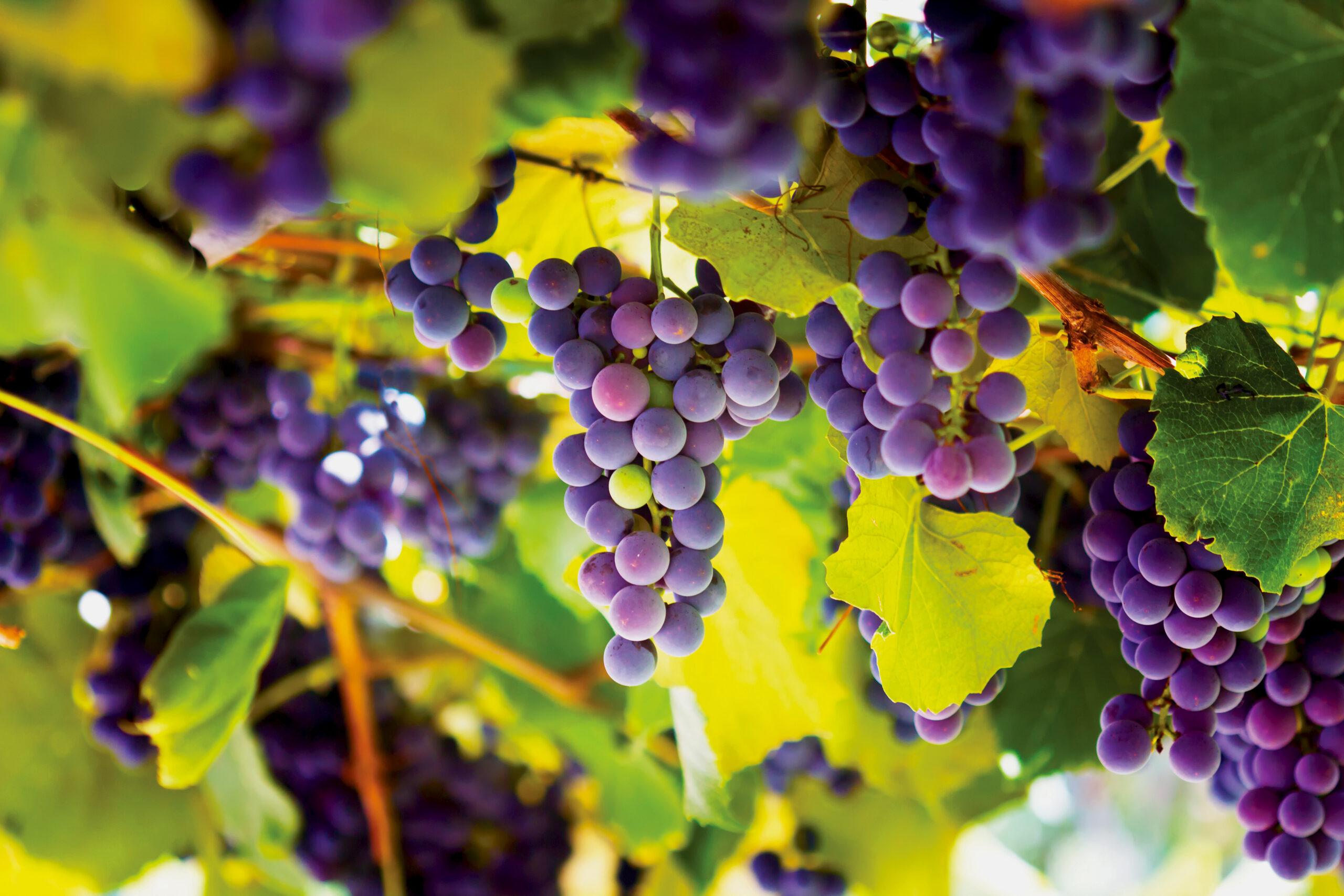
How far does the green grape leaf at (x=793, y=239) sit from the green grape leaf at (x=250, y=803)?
0.77 meters

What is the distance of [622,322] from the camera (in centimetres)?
53

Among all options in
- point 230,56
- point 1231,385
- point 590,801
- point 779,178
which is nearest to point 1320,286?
point 1231,385

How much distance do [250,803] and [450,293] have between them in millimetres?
760

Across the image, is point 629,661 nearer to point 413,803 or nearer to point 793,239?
point 793,239

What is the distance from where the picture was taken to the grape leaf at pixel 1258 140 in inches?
15.4

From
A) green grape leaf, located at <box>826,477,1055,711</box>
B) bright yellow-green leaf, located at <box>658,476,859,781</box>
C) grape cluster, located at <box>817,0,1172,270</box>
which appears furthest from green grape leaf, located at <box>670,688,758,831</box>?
grape cluster, located at <box>817,0,1172,270</box>

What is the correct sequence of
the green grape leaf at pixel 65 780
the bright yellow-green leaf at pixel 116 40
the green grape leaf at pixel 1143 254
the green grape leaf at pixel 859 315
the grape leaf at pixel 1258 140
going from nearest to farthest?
1. the bright yellow-green leaf at pixel 116 40
2. the grape leaf at pixel 1258 140
3. the green grape leaf at pixel 859 315
4. the green grape leaf at pixel 1143 254
5. the green grape leaf at pixel 65 780

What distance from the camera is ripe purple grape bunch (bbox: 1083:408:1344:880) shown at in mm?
585

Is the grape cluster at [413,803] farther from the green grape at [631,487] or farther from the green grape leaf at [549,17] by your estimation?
the green grape leaf at [549,17]

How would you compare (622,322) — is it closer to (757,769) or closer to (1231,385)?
(1231,385)

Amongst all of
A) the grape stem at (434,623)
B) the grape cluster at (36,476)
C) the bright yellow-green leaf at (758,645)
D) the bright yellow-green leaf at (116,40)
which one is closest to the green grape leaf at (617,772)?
the grape stem at (434,623)

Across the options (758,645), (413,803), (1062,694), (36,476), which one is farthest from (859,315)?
(413,803)

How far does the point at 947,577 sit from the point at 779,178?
26cm

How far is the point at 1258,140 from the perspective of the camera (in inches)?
15.6
